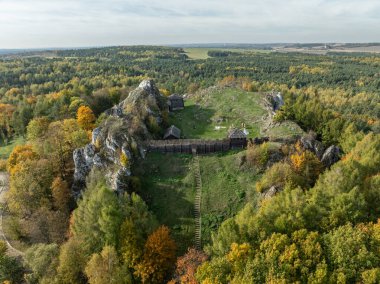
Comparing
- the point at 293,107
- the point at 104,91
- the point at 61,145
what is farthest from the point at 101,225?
the point at 104,91

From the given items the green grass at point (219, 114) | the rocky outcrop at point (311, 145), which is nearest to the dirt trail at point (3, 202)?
the green grass at point (219, 114)

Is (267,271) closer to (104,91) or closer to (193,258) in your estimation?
(193,258)

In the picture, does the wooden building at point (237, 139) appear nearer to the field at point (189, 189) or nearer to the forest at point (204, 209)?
the field at point (189, 189)

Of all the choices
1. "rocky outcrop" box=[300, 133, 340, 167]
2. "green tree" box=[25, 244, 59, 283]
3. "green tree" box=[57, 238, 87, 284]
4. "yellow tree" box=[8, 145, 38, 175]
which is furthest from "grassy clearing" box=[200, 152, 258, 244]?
"yellow tree" box=[8, 145, 38, 175]

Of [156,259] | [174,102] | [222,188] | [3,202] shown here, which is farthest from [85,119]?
[156,259]

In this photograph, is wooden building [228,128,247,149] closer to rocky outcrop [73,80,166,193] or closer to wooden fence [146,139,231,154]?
wooden fence [146,139,231,154]

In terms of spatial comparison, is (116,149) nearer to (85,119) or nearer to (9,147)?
(85,119)
